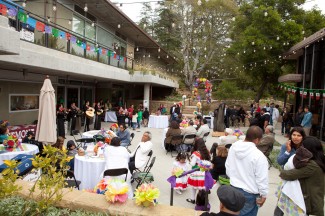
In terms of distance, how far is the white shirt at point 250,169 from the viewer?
3246mm

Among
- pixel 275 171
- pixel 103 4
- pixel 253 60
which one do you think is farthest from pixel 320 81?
pixel 103 4

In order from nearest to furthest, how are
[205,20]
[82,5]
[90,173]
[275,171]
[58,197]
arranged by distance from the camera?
[58,197], [90,173], [275,171], [82,5], [205,20]

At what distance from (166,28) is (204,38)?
31.5 feet

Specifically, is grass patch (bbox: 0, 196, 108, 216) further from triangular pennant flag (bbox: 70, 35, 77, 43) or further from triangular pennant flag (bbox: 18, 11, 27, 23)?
triangular pennant flag (bbox: 70, 35, 77, 43)

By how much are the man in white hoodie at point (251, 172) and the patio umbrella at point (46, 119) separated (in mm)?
5091

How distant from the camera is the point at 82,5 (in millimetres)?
15750

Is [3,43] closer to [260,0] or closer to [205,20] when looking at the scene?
[260,0]

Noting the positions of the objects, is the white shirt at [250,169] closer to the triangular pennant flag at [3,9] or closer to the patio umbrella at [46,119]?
the patio umbrella at [46,119]

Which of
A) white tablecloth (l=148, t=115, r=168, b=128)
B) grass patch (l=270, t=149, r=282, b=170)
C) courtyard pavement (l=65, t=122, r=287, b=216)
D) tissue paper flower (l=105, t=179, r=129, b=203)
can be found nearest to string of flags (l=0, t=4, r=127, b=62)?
courtyard pavement (l=65, t=122, r=287, b=216)

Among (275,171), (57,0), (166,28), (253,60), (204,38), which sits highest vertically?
(166,28)

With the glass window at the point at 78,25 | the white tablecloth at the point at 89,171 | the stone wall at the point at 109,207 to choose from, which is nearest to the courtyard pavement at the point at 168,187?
the white tablecloth at the point at 89,171

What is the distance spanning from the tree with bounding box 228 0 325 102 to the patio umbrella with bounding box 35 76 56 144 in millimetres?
15398

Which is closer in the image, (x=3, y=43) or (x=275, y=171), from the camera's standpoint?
(x=3, y=43)

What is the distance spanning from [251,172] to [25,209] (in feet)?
9.15
